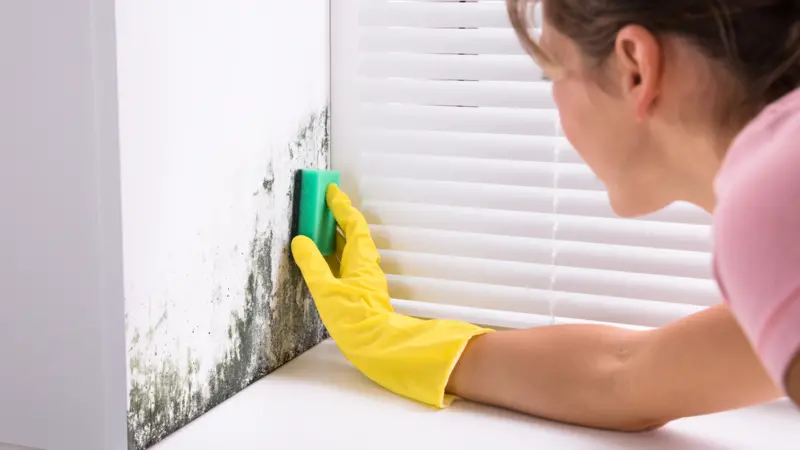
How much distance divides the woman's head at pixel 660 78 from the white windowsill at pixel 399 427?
309 mm

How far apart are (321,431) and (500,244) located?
0.37 m

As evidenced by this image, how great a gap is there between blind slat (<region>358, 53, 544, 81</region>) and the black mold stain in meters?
0.10

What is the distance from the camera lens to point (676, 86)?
608 millimetres

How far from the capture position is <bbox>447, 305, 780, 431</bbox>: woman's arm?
90 cm

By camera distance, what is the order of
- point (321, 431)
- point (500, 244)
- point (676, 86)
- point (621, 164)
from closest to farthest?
point (676, 86) → point (621, 164) → point (321, 431) → point (500, 244)

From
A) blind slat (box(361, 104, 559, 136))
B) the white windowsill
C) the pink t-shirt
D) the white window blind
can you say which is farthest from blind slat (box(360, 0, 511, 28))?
the pink t-shirt

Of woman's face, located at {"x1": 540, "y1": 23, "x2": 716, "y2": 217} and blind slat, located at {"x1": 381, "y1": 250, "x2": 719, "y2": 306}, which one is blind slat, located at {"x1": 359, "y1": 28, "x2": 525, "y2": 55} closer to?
blind slat, located at {"x1": 381, "y1": 250, "x2": 719, "y2": 306}

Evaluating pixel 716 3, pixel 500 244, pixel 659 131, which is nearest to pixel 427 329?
pixel 500 244

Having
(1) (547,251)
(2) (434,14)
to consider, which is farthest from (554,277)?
(2) (434,14)

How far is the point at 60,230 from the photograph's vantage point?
84cm

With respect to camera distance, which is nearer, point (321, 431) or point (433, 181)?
point (321, 431)

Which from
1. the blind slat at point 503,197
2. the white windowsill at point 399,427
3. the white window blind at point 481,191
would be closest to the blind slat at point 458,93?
the white window blind at point 481,191

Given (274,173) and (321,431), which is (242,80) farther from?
(321,431)

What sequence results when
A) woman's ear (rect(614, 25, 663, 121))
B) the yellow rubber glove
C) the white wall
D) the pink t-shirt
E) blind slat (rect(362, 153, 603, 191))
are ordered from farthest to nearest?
blind slat (rect(362, 153, 603, 191)) < the yellow rubber glove < the white wall < woman's ear (rect(614, 25, 663, 121)) < the pink t-shirt
